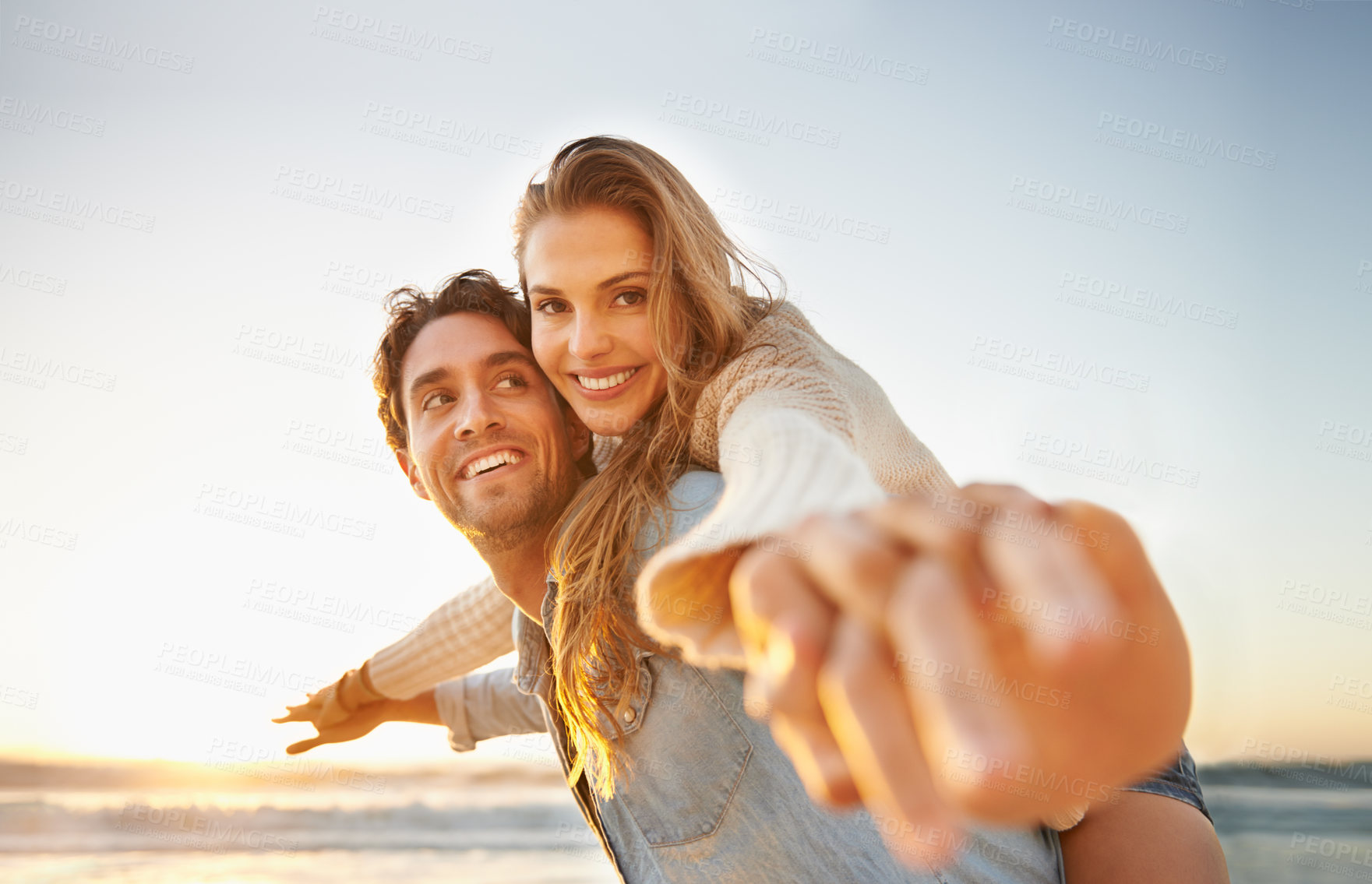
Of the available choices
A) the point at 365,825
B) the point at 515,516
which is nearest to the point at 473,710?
the point at 515,516

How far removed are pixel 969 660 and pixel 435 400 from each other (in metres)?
2.11

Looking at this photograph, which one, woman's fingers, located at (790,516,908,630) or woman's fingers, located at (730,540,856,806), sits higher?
woman's fingers, located at (790,516,908,630)

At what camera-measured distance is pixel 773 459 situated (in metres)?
0.85

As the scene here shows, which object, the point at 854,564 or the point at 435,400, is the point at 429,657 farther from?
the point at 854,564

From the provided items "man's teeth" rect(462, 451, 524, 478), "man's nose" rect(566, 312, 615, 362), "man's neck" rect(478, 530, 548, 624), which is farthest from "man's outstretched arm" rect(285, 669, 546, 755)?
"man's nose" rect(566, 312, 615, 362)

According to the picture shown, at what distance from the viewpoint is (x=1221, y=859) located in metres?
1.68

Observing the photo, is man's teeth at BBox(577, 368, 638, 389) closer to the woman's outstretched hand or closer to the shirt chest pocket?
the shirt chest pocket

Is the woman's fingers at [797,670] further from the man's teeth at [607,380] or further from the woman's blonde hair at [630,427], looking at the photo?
the man's teeth at [607,380]

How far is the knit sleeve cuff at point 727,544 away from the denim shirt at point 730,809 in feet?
2.27

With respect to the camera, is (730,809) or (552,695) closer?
(730,809)

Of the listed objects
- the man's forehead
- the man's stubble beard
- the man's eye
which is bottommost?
the man's stubble beard

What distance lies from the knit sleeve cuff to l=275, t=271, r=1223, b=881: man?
0.69 ft

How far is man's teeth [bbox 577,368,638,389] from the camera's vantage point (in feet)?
6.38

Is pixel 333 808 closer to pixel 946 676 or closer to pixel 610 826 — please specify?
pixel 610 826
